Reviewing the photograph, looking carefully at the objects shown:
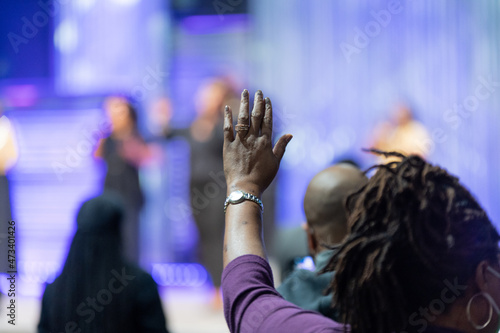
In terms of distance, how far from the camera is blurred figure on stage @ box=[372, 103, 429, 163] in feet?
21.2

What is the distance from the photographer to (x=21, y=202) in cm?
650

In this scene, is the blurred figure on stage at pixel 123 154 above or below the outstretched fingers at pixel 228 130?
below

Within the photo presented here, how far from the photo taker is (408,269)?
1.08 metres

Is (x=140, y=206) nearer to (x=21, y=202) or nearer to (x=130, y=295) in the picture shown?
(x=21, y=202)

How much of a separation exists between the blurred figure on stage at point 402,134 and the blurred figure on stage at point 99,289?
4055mm

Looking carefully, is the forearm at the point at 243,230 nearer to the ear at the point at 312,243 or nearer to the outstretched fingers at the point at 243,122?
the outstretched fingers at the point at 243,122

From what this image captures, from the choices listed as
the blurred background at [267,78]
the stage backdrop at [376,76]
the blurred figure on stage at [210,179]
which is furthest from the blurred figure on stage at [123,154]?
the stage backdrop at [376,76]

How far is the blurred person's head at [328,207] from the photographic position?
229 cm

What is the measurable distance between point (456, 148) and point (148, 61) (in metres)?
3.35
